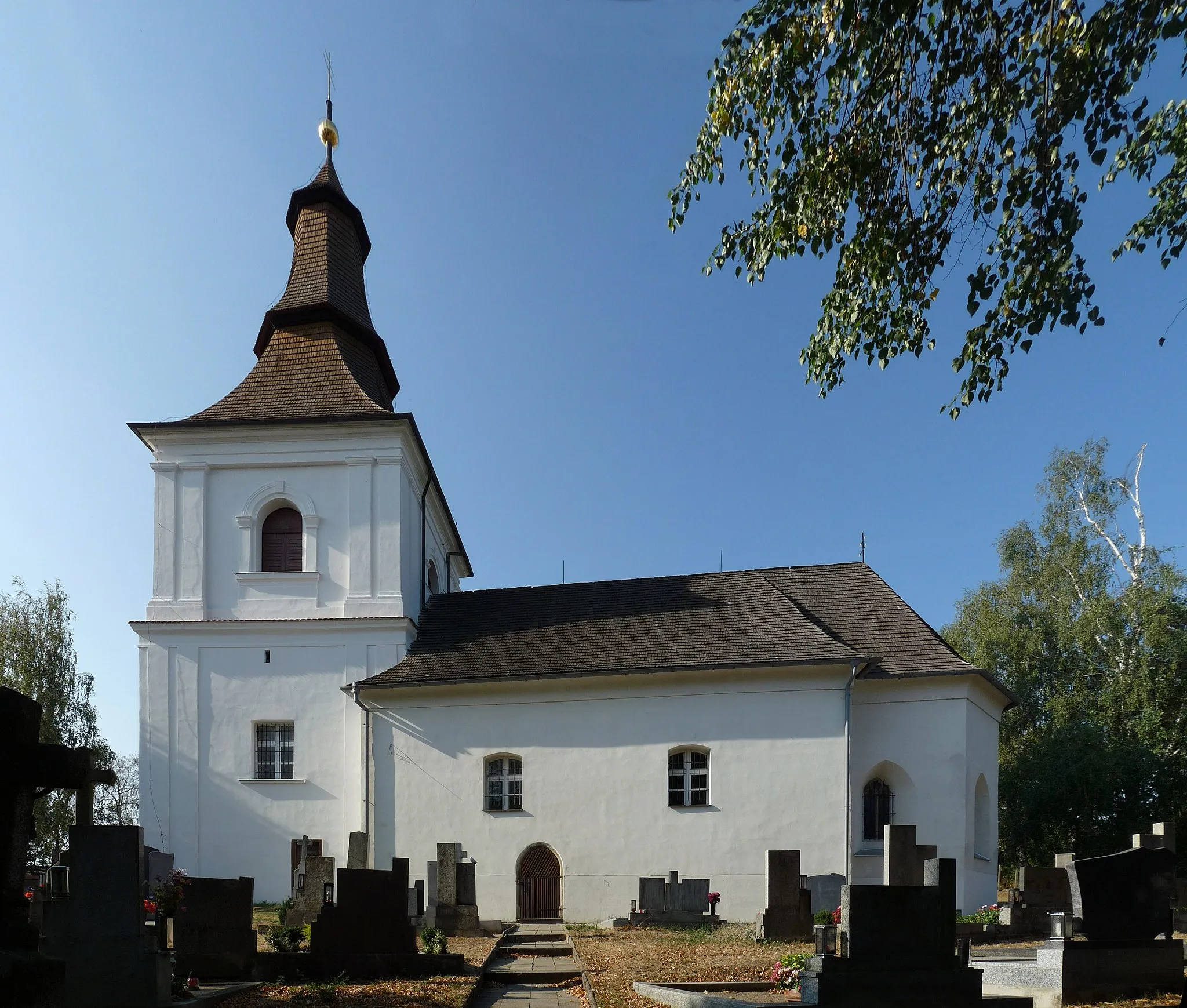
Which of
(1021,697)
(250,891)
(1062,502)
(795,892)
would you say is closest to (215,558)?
(250,891)

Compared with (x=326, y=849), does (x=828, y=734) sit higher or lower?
higher

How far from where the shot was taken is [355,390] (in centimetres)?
2408

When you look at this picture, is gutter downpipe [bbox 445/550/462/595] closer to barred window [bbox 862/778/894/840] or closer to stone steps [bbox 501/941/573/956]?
barred window [bbox 862/778/894/840]

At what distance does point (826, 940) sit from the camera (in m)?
9.88

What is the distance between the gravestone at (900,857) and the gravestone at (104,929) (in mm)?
6711

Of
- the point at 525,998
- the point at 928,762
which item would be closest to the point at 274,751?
the point at 525,998

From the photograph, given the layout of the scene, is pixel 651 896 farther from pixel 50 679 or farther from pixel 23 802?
pixel 50 679

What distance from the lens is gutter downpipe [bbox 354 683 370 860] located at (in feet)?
70.4

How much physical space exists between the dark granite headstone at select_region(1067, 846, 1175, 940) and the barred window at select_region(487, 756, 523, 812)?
13041mm

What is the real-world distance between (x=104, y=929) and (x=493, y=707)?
13.8 metres

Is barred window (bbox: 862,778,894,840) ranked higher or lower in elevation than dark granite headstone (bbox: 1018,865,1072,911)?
higher

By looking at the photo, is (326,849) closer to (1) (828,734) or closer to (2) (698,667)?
A: (2) (698,667)

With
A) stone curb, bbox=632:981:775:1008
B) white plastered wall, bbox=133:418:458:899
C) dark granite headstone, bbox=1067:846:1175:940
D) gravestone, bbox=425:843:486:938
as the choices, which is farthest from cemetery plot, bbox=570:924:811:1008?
white plastered wall, bbox=133:418:458:899

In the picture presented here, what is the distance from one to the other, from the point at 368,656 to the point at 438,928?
24.0 ft
